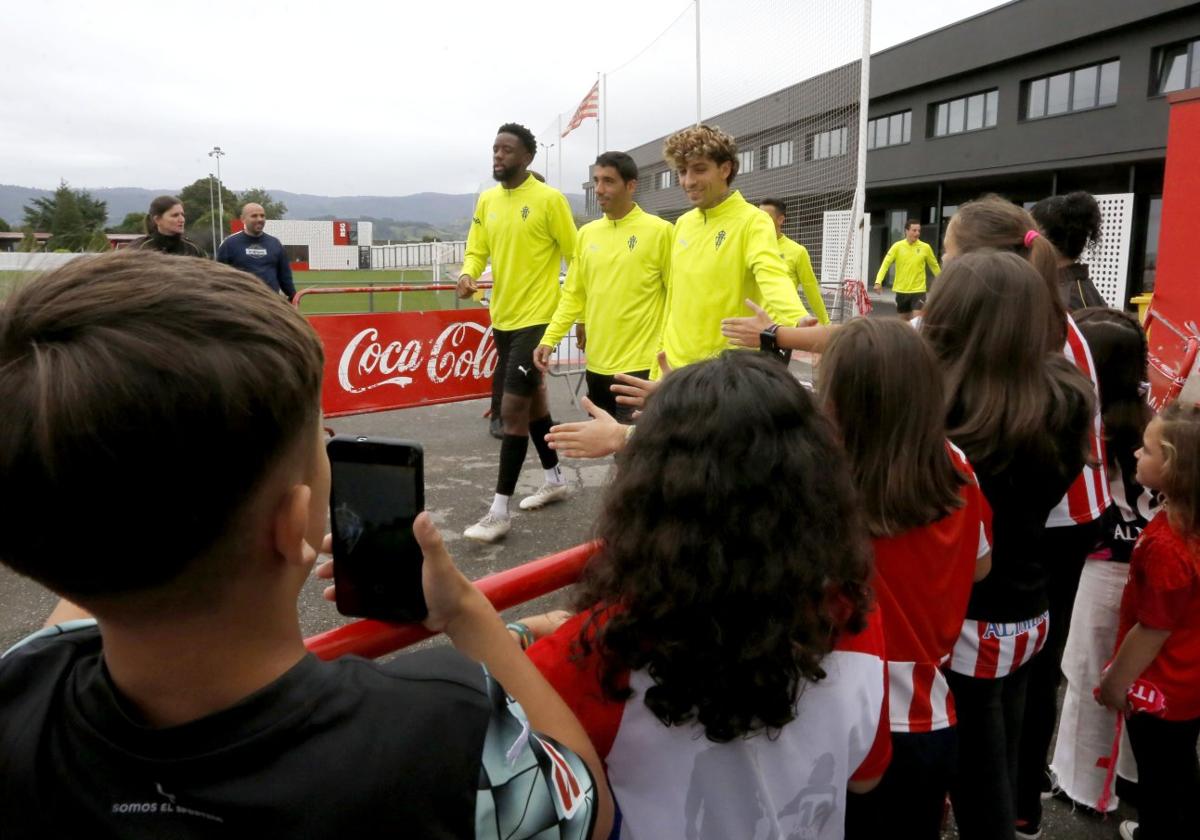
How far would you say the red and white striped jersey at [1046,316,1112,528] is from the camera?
2580mm

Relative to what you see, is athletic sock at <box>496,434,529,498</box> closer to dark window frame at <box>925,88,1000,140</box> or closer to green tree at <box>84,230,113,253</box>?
green tree at <box>84,230,113,253</box>

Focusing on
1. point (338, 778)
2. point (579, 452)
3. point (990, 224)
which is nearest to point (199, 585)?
point (338, 778)

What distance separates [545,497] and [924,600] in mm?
4075

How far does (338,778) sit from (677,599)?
572mm

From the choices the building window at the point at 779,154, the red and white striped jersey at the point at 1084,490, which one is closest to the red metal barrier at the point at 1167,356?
the red and white striped jersey at the point at 1084,490

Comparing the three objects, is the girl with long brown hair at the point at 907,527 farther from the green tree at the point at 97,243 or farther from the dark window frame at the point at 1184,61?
the dark window frame at the point at 1184,61

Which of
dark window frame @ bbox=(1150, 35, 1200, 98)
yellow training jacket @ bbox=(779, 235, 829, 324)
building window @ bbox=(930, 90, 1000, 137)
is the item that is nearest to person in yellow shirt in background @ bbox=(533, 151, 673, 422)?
yellow training jacket @ bbox=(779, 235, 829, 324)

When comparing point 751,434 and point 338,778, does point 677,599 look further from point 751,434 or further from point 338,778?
point 338,778

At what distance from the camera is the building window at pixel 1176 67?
2258 cm

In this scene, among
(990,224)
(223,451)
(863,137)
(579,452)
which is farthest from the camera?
(863,137)

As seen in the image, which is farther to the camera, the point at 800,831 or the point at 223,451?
the point at 800,831

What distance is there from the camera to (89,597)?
805 mm

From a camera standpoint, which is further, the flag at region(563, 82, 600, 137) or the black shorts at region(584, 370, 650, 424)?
the flag at region(563, 82, 600, 137)

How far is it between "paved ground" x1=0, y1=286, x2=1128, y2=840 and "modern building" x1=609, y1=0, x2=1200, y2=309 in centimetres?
646
